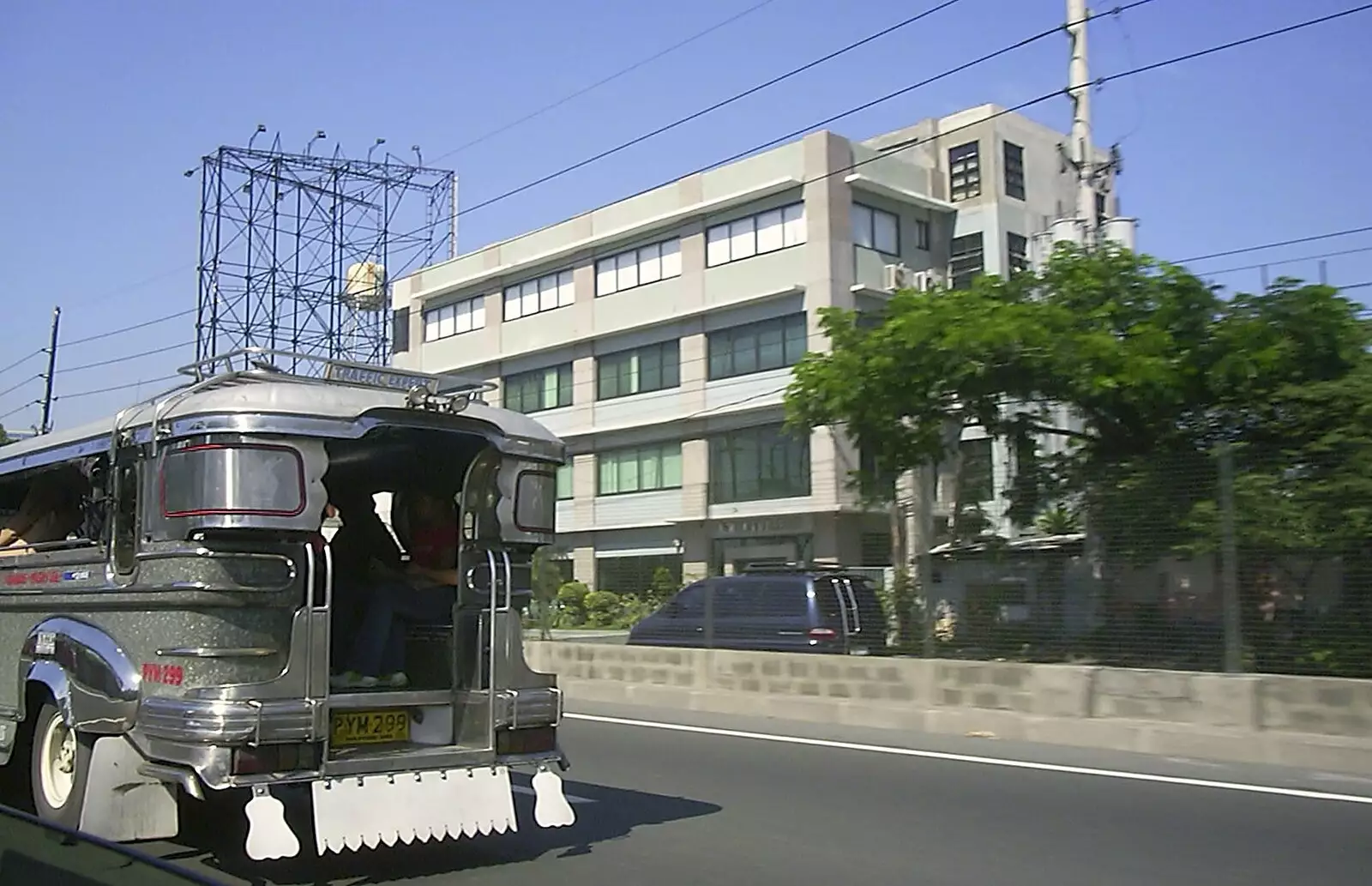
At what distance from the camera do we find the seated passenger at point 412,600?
7.71 m

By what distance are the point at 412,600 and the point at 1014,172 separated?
37.4 metres

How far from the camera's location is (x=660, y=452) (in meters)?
42.2

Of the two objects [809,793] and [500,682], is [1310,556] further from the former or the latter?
[500,682]

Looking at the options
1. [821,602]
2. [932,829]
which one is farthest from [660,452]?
[932,829]

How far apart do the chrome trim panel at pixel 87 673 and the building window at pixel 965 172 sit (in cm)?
3689

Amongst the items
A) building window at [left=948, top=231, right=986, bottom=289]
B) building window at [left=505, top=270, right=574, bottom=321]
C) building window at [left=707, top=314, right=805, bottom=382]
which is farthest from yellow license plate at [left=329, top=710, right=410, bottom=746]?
building window at [left=505, top=270, right=574, bottom=321]

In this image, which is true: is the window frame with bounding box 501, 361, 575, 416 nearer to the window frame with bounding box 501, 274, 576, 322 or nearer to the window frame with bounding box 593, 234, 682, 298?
the window frame with bounding box 501, 274, 576, 322

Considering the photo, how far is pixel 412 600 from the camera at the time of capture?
25.9 feet

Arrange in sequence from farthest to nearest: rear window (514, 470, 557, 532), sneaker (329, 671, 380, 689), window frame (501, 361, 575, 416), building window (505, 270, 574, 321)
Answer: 1. window frame (501, 361, 575, 416)
2. building window (505, 270, 574, 321)
3. rear window (514, 470, 557, 532)
4. sneaker (329, 671, 380, 689)

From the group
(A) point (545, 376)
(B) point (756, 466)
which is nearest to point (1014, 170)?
(B) point (756, 466)

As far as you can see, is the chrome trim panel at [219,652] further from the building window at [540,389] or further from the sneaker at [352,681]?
the building window at [540,389]

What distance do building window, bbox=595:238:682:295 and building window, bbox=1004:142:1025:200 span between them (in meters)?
10.5

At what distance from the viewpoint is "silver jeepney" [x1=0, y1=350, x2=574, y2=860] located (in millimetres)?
6637

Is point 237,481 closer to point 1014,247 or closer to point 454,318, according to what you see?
point 1014,247
